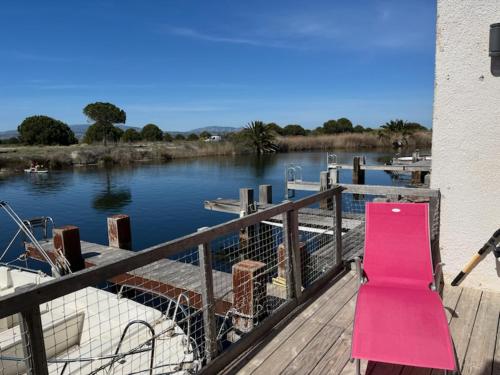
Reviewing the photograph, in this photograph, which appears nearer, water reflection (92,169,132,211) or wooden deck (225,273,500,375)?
wooden deck (225,273,500,375)

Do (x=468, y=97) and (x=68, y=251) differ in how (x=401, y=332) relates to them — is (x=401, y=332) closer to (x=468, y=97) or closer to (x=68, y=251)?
(x=468, y=97)

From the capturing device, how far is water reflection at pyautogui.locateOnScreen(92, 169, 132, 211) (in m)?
18.5

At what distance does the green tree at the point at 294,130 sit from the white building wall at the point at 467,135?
64434 mm

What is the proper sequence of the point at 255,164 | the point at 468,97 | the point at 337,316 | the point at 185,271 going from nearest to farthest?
the point at 337,316, the point at 468,97, the point at 185,271, the point at 255,164

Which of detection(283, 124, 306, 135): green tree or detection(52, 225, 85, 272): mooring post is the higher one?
detection(283, 124, 306, 135): green tree

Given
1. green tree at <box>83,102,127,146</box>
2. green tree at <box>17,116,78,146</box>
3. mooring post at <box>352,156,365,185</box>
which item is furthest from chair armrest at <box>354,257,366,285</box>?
green tree at <box>17,116,78,146</box>

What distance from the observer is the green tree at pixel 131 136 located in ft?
193

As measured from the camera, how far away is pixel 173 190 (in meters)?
22.4

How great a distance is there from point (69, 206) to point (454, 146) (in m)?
18.6

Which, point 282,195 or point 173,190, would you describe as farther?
point 173,190

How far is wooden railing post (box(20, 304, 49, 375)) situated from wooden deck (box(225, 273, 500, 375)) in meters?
1.17

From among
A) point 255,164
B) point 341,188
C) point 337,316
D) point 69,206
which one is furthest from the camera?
point 255,164

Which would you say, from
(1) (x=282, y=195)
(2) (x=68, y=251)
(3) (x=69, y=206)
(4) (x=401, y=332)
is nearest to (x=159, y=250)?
(4) (x=401, y=332)

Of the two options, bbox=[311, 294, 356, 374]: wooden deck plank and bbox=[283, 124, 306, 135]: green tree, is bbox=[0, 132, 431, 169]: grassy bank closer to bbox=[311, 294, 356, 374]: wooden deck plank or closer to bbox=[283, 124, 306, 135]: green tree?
bbox=[283, 124, 306, 135]: green tree
